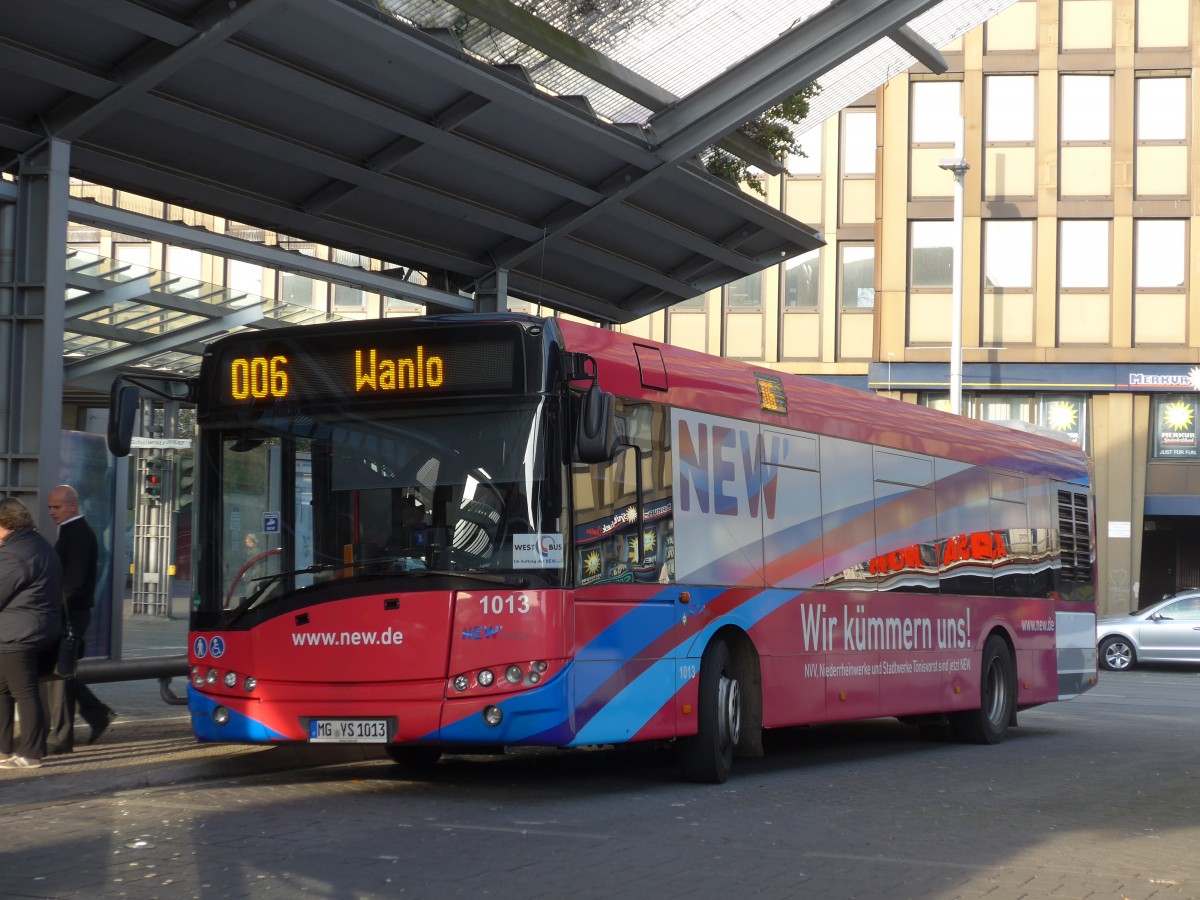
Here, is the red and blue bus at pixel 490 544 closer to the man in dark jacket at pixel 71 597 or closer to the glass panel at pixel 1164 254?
the man in dark jacket at pixel 71 597

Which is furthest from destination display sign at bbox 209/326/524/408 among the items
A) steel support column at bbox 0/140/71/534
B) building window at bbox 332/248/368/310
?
building window at bbox 332/248/368/310

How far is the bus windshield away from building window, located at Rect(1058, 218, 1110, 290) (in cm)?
3158

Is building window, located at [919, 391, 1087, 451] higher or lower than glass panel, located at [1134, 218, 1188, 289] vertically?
lower

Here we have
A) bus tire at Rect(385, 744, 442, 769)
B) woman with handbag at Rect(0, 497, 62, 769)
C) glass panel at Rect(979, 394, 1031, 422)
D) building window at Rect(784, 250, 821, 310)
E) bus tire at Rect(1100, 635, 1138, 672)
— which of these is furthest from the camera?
building window at Rect(784, 250, 821, 310)

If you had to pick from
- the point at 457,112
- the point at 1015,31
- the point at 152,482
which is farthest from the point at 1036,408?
the point at 457,112

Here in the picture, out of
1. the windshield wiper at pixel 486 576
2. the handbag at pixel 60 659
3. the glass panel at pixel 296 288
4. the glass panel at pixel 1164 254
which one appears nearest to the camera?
the windshield wiper at pixel 486 576

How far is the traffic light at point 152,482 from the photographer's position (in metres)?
18.0

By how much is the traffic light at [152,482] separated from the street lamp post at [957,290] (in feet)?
66.5

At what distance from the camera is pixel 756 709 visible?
38.6ft

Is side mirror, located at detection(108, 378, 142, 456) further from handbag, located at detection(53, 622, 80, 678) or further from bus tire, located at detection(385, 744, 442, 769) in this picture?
bus tire, located at detection(385, 744, 442, 769)

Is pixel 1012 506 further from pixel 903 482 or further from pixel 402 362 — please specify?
pixel 402 362

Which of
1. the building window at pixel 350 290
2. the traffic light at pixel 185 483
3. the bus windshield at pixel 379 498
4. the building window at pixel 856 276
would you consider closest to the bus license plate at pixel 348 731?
the bus windshield at pixel 379 498

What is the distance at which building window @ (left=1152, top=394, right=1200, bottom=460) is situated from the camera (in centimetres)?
3881

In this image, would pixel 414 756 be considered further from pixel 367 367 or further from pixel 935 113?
pixel 935 113
